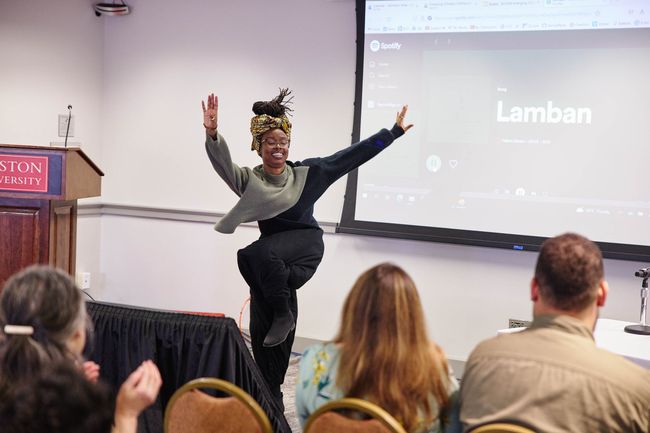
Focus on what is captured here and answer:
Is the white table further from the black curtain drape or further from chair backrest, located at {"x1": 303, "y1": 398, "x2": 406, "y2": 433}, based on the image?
chair backrest, located at {"x1": 303, "y1": 398, "x2": 406, "y2": 433}

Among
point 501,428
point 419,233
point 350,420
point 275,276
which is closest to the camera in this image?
point 501,428

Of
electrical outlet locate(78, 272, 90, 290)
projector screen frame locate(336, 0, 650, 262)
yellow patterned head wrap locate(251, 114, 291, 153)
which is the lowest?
electrical outlet locate(78, 272, 90, 290)

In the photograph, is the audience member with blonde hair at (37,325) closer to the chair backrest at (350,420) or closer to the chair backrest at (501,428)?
the chair backrest at (350,420)

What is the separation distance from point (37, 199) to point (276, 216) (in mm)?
1444

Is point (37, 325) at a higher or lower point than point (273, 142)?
lower

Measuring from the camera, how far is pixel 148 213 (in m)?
5.86

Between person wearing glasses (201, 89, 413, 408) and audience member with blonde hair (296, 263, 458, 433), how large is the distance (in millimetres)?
1641

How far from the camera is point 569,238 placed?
1.97 m

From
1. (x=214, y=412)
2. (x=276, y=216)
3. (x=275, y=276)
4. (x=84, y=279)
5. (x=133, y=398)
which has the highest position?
(x=276, y=216)

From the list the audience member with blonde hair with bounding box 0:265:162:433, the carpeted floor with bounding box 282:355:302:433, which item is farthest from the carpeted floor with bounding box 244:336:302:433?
the audience member with blonde hair with bounding box 0:265:162:433

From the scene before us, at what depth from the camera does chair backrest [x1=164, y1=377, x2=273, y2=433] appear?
A: 2.00 metres

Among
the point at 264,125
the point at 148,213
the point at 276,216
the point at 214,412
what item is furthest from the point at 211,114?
the point at 148,213

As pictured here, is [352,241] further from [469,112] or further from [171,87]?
[171,87]

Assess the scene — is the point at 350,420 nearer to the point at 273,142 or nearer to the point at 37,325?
the point at 37,325
